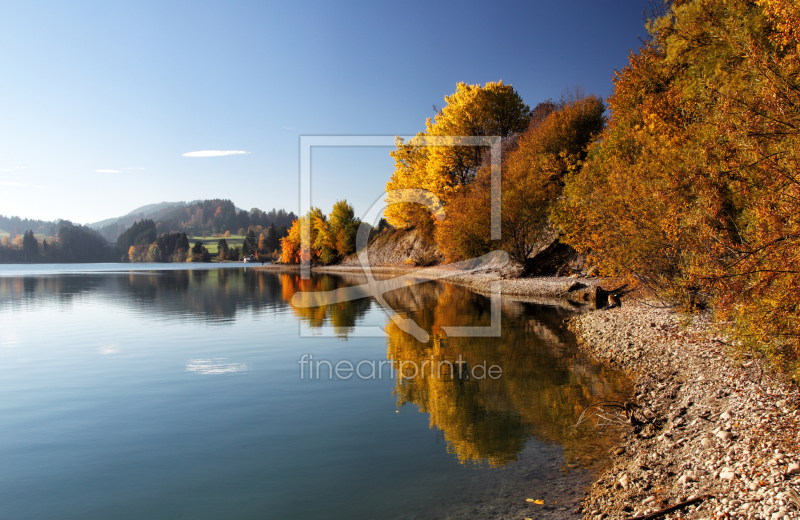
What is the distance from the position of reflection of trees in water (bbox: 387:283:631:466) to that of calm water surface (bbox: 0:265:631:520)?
59 mm

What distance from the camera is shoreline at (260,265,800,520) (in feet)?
19.2

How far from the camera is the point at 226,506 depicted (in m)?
7.55

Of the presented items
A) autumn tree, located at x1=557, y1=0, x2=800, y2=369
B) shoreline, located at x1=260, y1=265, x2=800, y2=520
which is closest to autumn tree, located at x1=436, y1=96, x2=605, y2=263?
autumn tree, located at x1=557, y1=0, x2=800, y2=369

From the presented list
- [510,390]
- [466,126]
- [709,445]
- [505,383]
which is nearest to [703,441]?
[709,445]

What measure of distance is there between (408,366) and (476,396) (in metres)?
4.21

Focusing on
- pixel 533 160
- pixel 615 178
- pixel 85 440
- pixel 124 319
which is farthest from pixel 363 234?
pixel 85 440

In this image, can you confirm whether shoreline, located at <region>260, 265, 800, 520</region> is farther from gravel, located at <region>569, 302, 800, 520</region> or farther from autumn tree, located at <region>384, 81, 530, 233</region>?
autumn tree, located at <region>384, 81, 530, 233</region>

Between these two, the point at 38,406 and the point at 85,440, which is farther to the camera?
the point at 38,406

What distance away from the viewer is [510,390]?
41.7ft

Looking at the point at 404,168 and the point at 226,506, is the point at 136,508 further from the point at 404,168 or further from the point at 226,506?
the point at 404,168

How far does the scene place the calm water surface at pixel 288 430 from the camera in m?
7.67

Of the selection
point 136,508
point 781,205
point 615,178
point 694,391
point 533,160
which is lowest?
point 136,508

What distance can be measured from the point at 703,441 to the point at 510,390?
18.3 ft

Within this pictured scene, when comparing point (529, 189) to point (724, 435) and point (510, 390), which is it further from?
point (724, 435)
